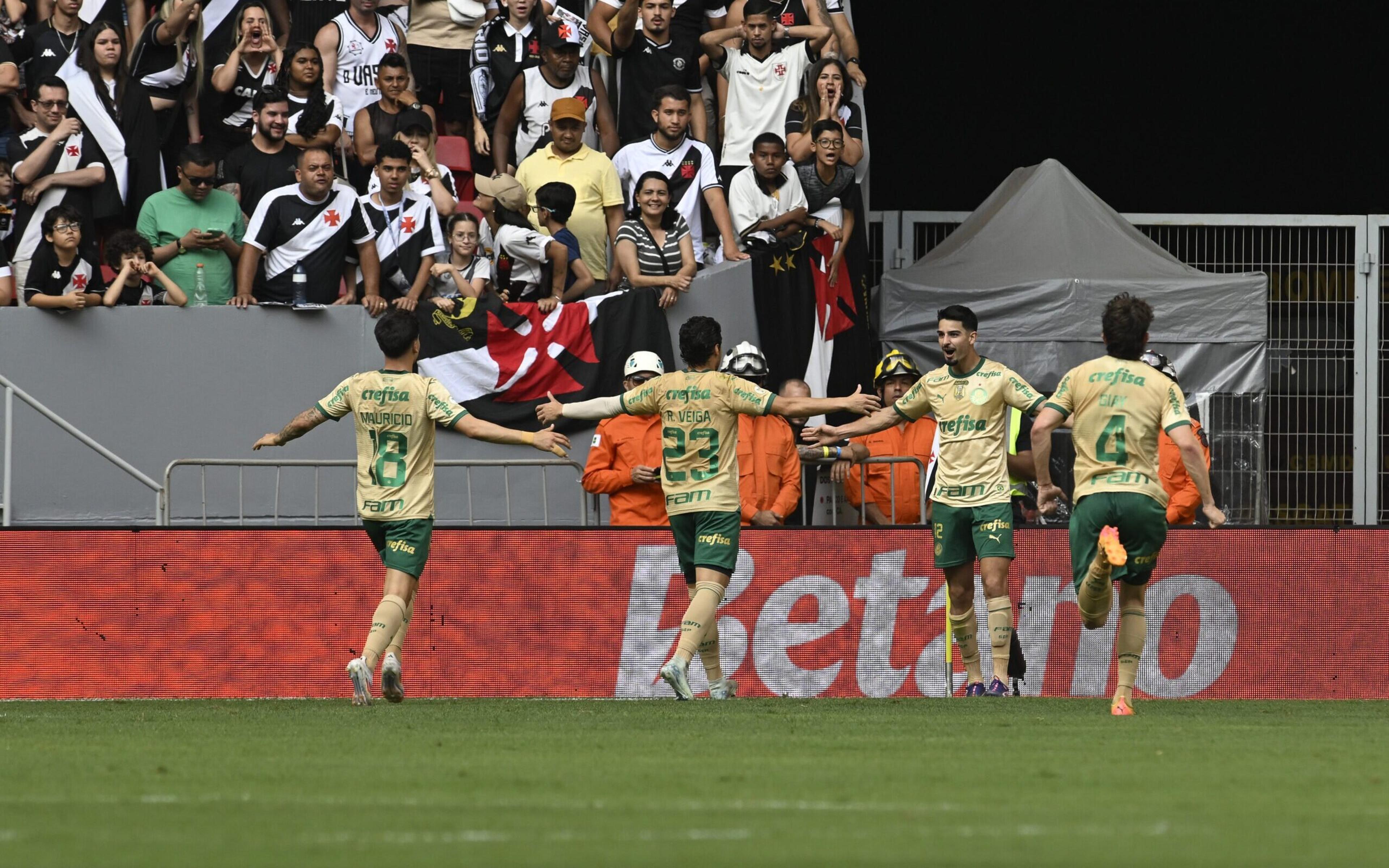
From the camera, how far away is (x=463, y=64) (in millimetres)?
16656

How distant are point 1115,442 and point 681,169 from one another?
6.74 m

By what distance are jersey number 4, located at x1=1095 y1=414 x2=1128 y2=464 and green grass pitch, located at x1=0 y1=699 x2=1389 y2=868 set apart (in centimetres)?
131

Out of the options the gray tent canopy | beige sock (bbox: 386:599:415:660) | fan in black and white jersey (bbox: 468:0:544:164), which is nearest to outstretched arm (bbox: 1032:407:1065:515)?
beige sock (bbox: 386:599:415:660)

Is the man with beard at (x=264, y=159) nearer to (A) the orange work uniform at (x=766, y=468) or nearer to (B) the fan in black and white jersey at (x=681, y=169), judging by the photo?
(B) the fan in black and white jersey at (x=681, y=169)

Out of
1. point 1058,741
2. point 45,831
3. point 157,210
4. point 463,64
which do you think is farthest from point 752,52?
point 45,831

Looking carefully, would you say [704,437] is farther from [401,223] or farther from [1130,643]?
[401,223]

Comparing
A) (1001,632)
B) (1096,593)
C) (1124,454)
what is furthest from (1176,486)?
(1096,593)

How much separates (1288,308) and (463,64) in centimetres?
748

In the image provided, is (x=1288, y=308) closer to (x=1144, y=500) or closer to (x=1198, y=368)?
(x=1198, y=368)

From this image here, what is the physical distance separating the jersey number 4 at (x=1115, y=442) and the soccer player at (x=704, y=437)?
1.70 metres

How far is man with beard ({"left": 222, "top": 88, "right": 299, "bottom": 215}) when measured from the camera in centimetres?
1477

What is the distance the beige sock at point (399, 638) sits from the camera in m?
10.3

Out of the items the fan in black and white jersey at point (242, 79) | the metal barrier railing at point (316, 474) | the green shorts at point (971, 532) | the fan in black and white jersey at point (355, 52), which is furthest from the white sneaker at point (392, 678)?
the fan in black and white jersey at point (355, 52)

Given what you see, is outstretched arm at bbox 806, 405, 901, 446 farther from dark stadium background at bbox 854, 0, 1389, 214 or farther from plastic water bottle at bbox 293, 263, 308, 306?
dark stadium background at bbox 854, 0, 1389, 214
